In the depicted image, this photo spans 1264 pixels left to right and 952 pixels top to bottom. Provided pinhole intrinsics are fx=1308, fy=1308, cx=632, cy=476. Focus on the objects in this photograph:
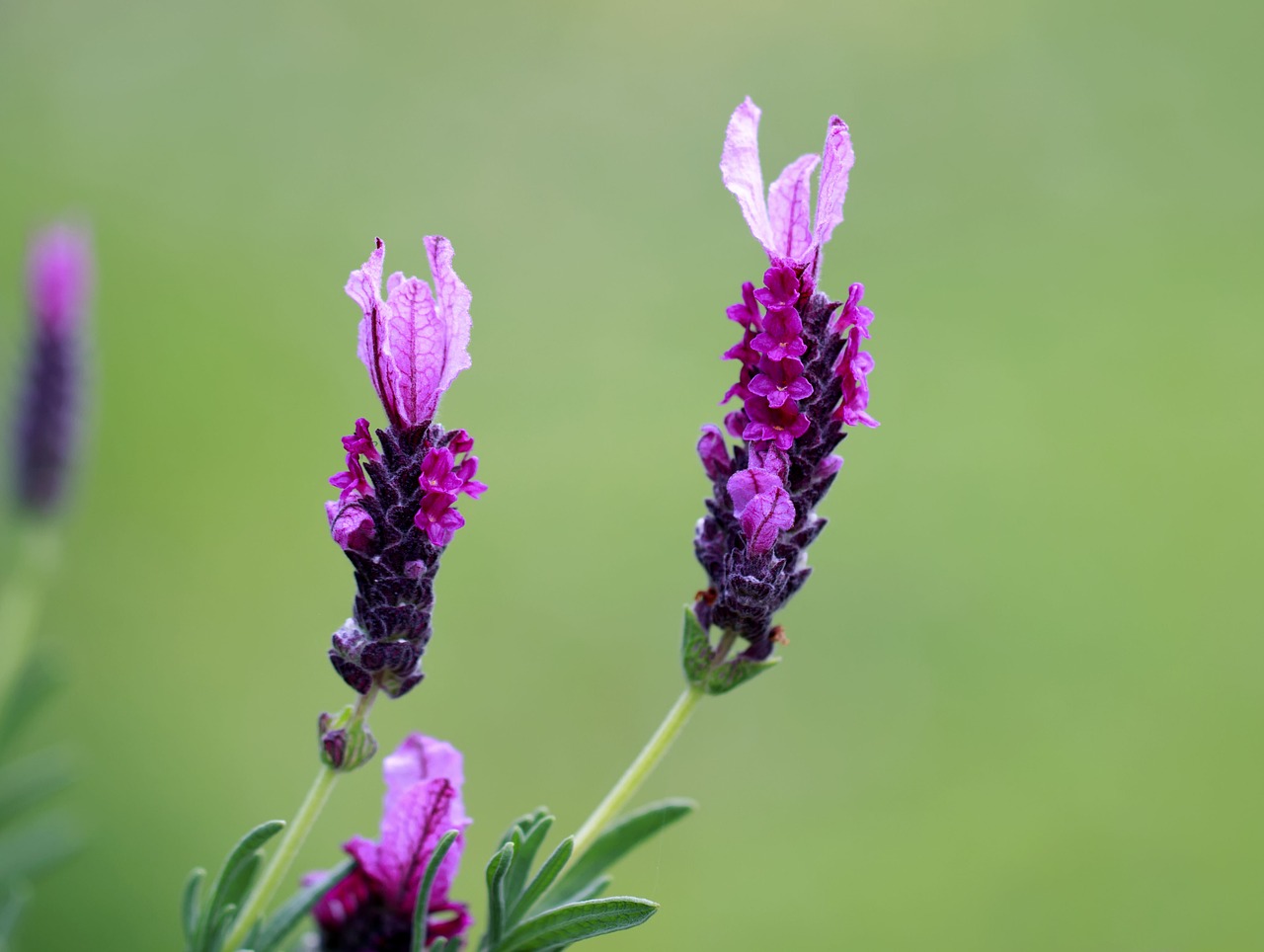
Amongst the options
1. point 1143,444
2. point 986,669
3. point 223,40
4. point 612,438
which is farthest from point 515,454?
point 223,40

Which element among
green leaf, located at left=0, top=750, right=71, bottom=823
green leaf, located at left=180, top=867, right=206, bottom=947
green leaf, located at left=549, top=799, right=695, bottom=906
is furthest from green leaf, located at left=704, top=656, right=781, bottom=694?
green leaf, located at left=0, top=750, right=71, bottom=823

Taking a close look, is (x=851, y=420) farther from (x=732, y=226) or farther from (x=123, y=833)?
(x=732, y=226)

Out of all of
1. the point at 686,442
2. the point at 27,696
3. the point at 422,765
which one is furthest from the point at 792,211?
the point at 686,442

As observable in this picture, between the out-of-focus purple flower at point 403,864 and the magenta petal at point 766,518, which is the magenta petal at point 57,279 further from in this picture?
the magenta petal at point 766,518

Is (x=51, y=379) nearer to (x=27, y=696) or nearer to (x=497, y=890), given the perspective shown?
(x=27, y=696)

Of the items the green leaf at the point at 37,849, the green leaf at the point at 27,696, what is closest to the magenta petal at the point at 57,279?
the green leaf at the point at 27,696

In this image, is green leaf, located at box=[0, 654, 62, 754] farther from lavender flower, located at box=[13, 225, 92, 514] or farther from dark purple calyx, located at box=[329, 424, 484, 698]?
dark purple calyx, located at box=[329, 424, 484, 698]
